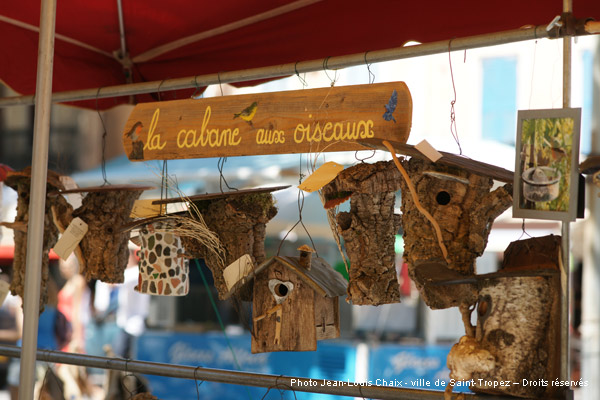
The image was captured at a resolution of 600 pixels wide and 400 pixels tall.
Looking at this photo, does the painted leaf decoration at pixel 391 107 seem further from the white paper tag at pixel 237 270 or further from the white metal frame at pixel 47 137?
the white paper tag at pixel 237 270

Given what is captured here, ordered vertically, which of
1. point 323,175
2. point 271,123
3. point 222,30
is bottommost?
point 323,175

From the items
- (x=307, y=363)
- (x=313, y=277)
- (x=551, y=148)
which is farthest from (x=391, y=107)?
(x=307, y=363)

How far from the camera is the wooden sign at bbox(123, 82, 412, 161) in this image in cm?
178

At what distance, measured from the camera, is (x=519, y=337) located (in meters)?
1.60

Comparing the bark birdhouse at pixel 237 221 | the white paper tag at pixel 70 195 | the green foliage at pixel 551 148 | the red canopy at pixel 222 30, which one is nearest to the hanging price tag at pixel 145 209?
the bark birdhouse at pixel 237 221

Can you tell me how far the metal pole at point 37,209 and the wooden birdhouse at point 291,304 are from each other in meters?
0.56

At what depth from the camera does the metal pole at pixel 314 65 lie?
1702 millimetres

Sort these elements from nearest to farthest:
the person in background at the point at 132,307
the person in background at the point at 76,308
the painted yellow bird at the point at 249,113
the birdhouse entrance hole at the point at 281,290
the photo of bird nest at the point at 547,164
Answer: the photo of bird nest at the point at 547,164 < the painted yellow bird at the point at 249,113 < the birdhouse entrance hole at the point at 281,290 < the person in background at the point at 76,308 < the person in background at the point at 132,307

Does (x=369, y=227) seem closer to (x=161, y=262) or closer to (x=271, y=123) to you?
(x=271, y=123)

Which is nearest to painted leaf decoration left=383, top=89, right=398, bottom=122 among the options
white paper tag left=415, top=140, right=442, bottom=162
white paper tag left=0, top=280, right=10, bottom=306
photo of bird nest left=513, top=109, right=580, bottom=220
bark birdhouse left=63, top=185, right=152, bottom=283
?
white paper tag left=415, top=140, right=442, bottom=162

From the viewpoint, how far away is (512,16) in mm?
2012

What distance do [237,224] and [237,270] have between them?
0.14 meters

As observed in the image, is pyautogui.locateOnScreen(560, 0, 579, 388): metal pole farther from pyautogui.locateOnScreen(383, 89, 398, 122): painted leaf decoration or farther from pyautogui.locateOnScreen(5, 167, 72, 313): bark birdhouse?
pyautogui.locateOnScreen(5, 167, 72, 313): bark birdhouse

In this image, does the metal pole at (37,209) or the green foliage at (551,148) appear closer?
the green foliage at (551,148)
